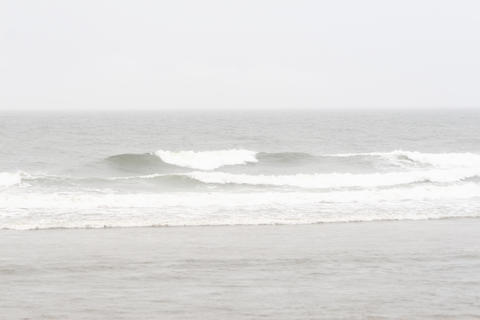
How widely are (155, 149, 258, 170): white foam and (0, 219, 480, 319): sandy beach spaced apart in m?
19.9

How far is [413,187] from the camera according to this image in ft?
85.7

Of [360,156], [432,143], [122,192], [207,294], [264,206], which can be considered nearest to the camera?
[207,294]

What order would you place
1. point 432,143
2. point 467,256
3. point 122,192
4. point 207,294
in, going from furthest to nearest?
point 432,143
point 122,192
point 467,256
point 207,294

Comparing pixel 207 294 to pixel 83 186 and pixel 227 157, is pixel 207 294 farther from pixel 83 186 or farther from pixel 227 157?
pixel 227 157

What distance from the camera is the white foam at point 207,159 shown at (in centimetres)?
3709

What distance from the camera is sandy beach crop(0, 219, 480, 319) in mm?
10430

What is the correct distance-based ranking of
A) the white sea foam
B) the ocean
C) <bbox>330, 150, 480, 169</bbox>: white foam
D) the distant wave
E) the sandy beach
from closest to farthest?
1. the sandy beach
2. the white sea foam
3. the ocean
4. the distant wave
5. <bbox>330, 150, 480, 169</bbox>: white foam

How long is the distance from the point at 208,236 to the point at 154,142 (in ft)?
132

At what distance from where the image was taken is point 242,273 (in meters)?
12.5

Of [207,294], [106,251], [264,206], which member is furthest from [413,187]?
[207,294]

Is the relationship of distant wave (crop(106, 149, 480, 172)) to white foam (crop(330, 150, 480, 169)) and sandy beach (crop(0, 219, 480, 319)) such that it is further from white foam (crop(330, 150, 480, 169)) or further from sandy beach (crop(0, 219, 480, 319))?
sandy beach (crop(0, 219, 480, 319))

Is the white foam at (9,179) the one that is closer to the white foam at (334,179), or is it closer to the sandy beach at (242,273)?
the white foam at (334,179)

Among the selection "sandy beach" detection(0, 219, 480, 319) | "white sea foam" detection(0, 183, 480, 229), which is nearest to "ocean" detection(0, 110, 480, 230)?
"white sea foam" detection(0, 183, 480, 229)

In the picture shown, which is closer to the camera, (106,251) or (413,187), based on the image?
(106,251)
